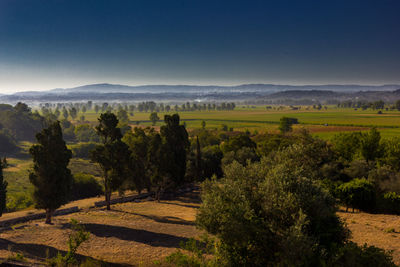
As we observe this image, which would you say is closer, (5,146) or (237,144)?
(237,144)

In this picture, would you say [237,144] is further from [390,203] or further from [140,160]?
[390,203]

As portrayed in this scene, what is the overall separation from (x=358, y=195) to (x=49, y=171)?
38.3 metres

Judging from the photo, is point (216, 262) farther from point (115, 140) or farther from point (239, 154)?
point (239, 154)

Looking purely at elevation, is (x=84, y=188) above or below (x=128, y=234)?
below

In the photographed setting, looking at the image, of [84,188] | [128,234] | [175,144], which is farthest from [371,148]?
[84,188]

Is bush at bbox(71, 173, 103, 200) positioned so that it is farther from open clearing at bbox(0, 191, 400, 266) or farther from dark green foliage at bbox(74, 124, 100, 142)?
dark green foliage at bbox(74, 124, 100, 142)

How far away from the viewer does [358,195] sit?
35688 millimetres

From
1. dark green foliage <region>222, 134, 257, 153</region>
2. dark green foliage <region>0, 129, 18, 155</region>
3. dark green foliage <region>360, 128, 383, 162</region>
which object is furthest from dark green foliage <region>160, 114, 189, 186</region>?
dark green foliage <region>0, 129, 18, 155</region>

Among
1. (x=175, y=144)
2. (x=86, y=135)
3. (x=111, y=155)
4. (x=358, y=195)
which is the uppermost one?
(x=175, y=144)

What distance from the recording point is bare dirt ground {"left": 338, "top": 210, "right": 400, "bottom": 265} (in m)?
23.3

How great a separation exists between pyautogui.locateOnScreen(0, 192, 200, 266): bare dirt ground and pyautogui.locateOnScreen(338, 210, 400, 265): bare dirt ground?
1577 cm

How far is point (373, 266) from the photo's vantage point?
46.0 ft

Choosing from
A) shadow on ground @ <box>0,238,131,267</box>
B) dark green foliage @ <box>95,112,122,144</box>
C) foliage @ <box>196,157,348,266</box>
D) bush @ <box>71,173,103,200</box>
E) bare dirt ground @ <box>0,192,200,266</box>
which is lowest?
bush @ <box>71,173,103,200</box>

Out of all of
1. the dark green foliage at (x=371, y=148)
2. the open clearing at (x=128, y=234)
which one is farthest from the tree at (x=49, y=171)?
the dark green foliage at (x=371, y=148)
